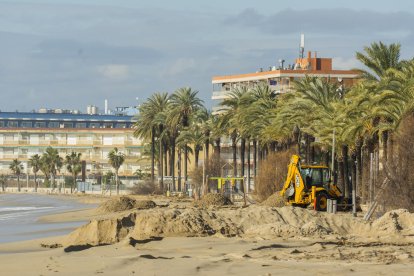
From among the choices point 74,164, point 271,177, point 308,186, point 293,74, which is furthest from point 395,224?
point 74,164

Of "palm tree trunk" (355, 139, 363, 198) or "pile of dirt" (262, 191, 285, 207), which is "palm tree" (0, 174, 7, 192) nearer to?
"palm tree trunk" (355, 139, 363, 198)

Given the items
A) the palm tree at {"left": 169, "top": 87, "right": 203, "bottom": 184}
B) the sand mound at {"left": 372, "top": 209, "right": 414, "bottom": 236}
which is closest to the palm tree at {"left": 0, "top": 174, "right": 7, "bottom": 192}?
the palm tree at {"left": 169, "top": 87, "right": 203, "bottom": 184}

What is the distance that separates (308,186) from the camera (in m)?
46.9

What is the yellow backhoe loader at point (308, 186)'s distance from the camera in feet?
152

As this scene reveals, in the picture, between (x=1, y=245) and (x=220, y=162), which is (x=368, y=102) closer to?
(x=1, y=245)

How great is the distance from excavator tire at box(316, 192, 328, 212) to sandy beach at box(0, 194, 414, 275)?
11.8m

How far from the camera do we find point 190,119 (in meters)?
104

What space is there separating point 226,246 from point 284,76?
10025cm

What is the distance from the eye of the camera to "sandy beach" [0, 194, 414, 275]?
63.2ft

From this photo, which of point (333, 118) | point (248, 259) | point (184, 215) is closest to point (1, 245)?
point (184, 215)

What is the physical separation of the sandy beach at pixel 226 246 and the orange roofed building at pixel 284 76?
3429 inches

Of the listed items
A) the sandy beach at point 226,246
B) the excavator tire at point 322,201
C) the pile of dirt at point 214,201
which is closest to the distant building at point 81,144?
the pile of dirt at point 214,201

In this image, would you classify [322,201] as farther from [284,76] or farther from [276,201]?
[284,76]

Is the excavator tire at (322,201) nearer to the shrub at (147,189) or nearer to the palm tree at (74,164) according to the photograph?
the shrub at (147,189)
